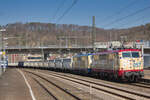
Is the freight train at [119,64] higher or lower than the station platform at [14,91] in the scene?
higher

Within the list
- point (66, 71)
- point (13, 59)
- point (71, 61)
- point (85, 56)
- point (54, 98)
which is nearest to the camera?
point (54, 98)

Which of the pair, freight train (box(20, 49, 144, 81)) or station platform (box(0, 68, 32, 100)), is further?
freight train (box(20, 49, 144, 81))

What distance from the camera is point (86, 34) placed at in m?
64.1

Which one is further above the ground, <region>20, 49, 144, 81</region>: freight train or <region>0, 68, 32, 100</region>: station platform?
<region>20, 49, 144, 81</region>: freight train

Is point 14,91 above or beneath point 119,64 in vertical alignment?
beneath

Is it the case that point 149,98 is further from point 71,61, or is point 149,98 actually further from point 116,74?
point 71,61

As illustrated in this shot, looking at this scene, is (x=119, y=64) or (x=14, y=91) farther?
(x=119, y=64)

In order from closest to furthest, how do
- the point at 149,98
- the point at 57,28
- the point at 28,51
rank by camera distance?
the point at 149,98
the point at 57,28
the point at 28,51

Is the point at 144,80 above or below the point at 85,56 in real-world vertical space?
below

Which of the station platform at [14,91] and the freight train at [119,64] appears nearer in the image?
the station platform at [14,91]

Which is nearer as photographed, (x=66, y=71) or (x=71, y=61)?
(x=71, y=61)

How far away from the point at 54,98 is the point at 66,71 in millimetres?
36006

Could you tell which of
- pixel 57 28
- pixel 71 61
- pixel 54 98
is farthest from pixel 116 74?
pixel 57 28

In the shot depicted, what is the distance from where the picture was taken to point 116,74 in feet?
79.2
